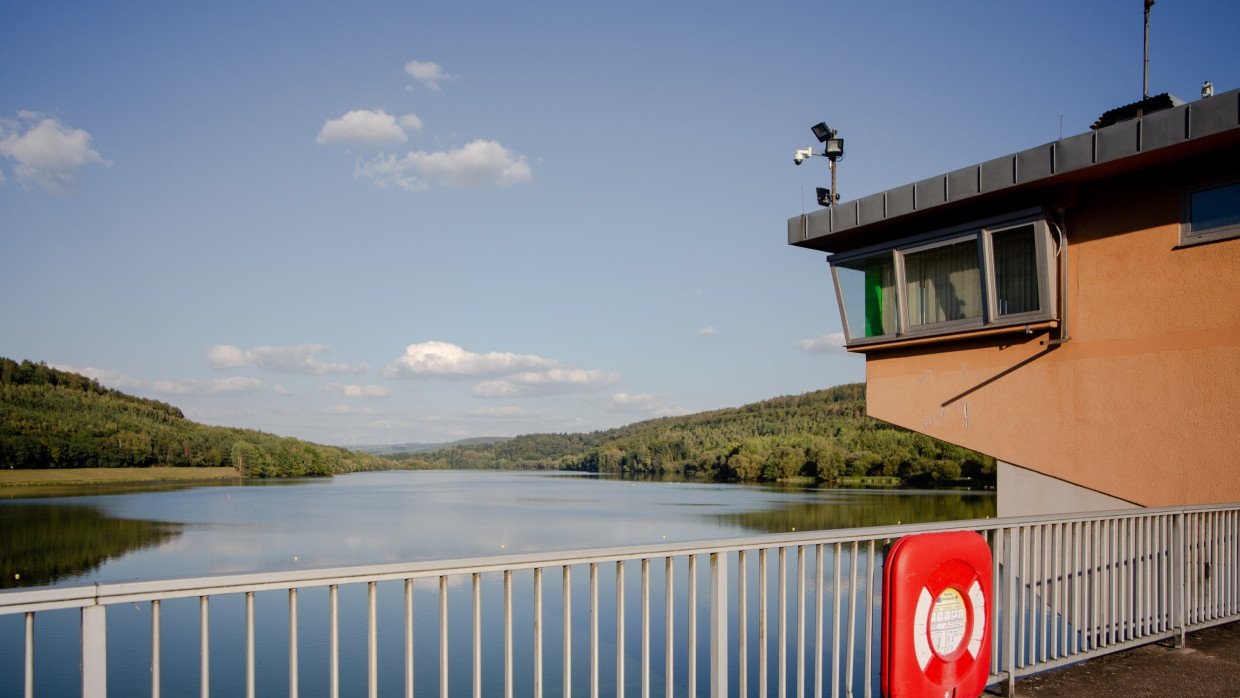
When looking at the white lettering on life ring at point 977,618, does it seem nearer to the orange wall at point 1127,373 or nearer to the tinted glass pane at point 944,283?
the orange wall at point 1127,373

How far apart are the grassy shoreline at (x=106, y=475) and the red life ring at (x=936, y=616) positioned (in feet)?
289

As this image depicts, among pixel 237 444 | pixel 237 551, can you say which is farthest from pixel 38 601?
pixel 237 444

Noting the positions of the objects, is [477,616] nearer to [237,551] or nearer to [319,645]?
[319,645]

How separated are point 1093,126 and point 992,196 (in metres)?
2.43

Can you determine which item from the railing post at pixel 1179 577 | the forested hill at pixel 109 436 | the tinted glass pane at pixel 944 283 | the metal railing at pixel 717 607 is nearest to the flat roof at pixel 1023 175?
the tinted glass pane at pixel 944 283

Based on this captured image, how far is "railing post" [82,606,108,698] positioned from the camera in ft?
7.49

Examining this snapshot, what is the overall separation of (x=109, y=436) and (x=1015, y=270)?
101644 millimetres

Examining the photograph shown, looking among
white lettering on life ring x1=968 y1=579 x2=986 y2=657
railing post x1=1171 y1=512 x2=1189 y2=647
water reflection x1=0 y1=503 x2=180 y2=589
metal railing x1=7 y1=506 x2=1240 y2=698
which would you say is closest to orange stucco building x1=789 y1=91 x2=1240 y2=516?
metal railing x1=7 y1=506 x2=1240 y2=698

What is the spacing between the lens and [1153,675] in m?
4.77

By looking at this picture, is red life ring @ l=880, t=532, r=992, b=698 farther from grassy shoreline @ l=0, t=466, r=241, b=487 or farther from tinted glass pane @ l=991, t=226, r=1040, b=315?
grassy shoreline @ l=0, t=466, r=241, b=487

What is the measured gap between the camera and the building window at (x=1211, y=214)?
23.7 feet

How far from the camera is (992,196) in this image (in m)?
8.60

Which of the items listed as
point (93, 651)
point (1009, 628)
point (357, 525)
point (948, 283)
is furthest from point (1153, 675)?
point (357, 525)

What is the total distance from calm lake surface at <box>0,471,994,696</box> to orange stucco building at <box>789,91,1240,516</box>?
426 centimetres
